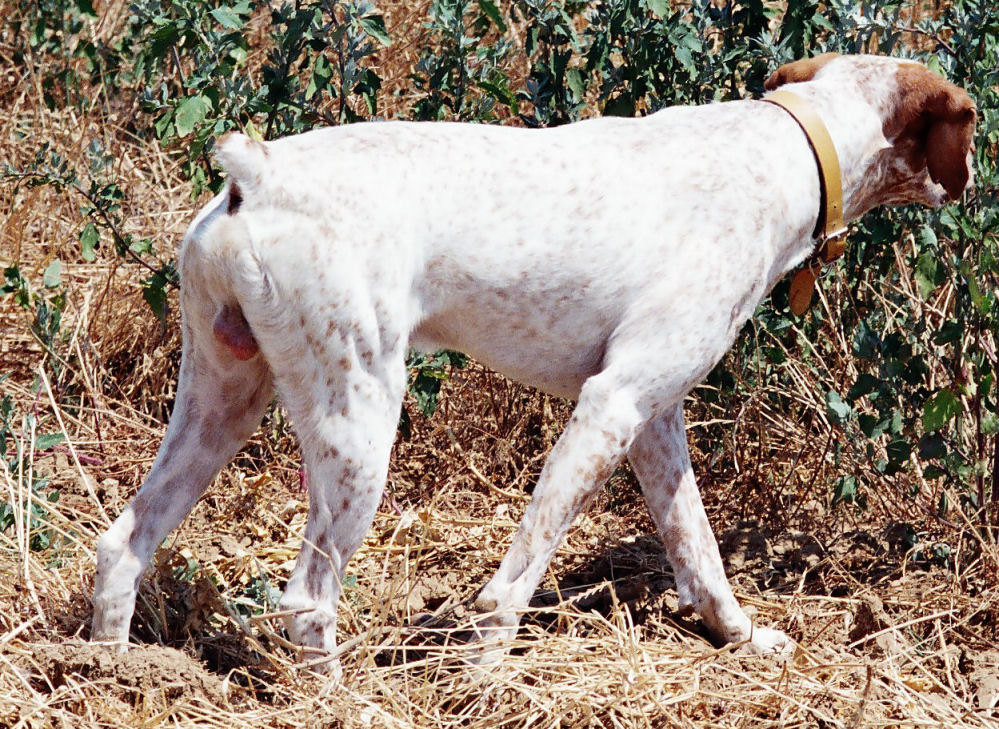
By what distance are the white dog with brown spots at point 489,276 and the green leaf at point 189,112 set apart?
2.58ft

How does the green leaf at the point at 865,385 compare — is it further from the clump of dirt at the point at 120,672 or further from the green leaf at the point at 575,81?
the clump of dirt at the point at 120,672

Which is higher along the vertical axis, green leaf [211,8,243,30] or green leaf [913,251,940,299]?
green leaf [211,8,243,30]

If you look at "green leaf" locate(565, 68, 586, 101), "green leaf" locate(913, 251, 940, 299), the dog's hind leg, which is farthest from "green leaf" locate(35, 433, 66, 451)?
"green leaf" locate(913, 251, 940, 299)

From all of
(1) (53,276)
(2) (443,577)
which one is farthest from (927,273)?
(1) (53,276)

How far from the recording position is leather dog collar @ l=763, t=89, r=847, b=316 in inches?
129

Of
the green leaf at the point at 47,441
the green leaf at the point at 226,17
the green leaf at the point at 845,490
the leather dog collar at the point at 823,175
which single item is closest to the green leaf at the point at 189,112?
the green leaf at the point at 226,17

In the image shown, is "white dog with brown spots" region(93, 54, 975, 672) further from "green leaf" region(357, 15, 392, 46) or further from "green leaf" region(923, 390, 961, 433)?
"green leaf" region(357, 15, 392, 46)

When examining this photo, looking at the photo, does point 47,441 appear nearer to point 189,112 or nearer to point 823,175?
point 189,112

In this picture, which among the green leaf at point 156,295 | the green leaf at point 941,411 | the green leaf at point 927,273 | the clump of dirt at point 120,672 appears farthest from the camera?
the green leaf at point 156,295

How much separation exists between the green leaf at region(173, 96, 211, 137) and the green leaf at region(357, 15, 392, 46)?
0.48 meters

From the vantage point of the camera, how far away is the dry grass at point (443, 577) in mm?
3027

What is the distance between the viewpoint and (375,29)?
12.4 ft

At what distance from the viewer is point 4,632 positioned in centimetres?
326

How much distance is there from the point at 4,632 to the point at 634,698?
149cm
